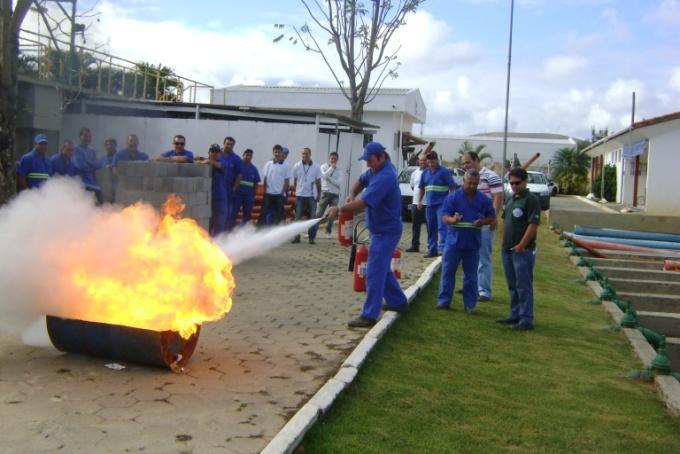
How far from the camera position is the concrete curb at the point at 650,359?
233 inches

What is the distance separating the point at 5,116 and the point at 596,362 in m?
8.97

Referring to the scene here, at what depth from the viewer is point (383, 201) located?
7762mm

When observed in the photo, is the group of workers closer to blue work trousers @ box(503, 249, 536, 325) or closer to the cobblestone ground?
blue work trousers @ box(503, 249, 536, 325)

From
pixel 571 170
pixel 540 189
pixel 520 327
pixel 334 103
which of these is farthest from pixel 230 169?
pixel 571 170

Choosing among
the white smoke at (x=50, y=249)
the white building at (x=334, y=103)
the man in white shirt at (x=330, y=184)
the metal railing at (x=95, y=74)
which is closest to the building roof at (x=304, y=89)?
the white building at (x=334, y=103)

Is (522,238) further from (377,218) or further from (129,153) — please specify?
(129,153)

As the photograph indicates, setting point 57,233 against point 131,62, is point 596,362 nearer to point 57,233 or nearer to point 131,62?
point 57,233

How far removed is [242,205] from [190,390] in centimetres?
843

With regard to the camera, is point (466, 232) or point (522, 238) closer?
point (522, 238)

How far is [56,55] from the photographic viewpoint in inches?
815

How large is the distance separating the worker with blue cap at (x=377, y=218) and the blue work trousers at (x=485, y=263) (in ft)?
7.11

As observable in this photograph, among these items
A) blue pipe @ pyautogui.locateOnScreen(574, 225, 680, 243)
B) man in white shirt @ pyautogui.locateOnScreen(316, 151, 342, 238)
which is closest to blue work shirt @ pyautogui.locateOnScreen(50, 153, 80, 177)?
man in white shirt @ pyautogui.locateOnScreen(316, 151, 342, 238)

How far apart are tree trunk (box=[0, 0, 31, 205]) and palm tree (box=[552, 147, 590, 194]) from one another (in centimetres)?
5116

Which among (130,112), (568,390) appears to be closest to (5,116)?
(568,390)
